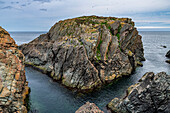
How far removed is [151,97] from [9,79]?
38.7 m

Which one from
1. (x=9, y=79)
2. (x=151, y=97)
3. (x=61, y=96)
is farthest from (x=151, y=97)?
(x=9, y=79)

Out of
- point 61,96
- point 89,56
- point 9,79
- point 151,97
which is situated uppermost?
point 89,56

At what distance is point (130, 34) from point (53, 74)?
51.5m

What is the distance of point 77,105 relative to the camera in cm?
4056

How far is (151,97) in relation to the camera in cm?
3500

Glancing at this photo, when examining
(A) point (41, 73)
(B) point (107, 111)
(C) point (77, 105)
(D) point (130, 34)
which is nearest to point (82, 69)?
(C) point (77, 105)

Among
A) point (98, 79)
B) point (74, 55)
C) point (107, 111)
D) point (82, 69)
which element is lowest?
point (107, 111)

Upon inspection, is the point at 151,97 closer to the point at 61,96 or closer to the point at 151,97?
the point at 151,97

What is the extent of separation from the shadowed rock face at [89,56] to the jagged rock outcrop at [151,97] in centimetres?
1904

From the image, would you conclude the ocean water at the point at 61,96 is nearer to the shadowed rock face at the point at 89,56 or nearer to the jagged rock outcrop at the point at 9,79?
the shadowed rock face at the point at 89,56

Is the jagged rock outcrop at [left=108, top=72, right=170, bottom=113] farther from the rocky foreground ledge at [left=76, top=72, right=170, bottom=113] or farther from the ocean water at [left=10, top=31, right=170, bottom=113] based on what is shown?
the ocean water at [left=10, top=31, right=170, bottom=113]

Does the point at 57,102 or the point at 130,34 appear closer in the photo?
the point at 57,102

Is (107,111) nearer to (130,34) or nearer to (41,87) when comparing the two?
(41,87)

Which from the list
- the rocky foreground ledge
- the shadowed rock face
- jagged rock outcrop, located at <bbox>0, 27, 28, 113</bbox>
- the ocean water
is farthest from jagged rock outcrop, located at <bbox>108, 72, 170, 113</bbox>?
jagged rock outcrop, located at <bbox>0, 27, 28, 113</bbox>
